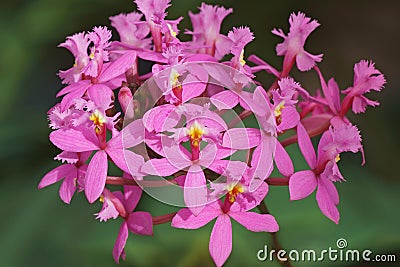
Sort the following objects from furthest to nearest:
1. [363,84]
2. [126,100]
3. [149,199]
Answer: [149,199] → [363,84] → [126,100]

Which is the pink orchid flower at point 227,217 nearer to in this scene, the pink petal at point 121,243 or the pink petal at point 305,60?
the pink petal at point 121,243

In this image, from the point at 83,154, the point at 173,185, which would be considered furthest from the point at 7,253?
the point at 173,185

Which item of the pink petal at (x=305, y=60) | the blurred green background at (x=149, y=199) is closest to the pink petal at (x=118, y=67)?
the pink petal at (x=305, y=60)

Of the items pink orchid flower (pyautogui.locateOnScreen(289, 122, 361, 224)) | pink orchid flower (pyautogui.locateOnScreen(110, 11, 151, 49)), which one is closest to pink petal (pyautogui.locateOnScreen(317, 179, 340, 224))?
pink orchid flower (pyautogui.locateOnScreen(289, 122, 361, 224))

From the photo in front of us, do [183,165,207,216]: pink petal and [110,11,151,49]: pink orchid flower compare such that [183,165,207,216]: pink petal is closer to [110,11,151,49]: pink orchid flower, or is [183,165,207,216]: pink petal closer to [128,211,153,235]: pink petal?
[128,211,153,235]: pink petal

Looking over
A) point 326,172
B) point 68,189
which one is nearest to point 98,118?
point 68,189

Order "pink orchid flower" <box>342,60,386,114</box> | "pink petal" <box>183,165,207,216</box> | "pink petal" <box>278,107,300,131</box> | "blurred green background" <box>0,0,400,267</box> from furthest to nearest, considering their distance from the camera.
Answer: "blurred green background" <box>0,0,400,267</box> < "pink orchid flower" <box>342,60,386,114</box> < "pink petal" <box>278,107,300,131</box> < "pink petal" <box>183,165,207,216</box>

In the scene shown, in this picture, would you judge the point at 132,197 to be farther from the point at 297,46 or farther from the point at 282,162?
the point at 297,46

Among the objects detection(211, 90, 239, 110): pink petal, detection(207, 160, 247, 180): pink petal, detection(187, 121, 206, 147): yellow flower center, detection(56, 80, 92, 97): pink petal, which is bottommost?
detection(207, 160, 247, 180): pink petal
